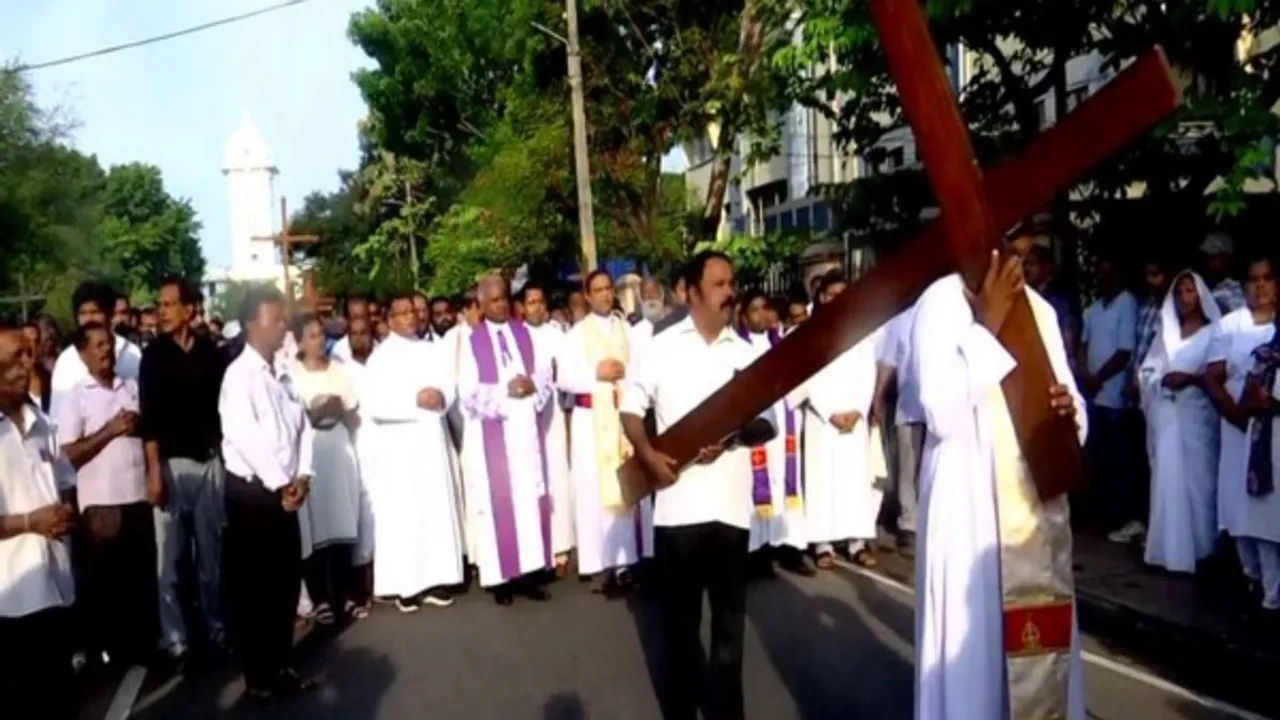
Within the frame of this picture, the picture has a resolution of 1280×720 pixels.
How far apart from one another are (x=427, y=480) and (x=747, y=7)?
574 inches

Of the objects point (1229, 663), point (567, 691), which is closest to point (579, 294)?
point (567, 691)

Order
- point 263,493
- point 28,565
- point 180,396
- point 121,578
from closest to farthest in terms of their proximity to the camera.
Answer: point 28,565
point 263,493
point 121,578
point 180,396

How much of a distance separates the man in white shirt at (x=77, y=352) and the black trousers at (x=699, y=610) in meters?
3.77

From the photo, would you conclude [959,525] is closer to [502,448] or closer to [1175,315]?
[1175,315]

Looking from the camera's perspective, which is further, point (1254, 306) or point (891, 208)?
point (891, 208)

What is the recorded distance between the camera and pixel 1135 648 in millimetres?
8359

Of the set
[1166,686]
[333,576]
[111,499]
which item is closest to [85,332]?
[111,499]

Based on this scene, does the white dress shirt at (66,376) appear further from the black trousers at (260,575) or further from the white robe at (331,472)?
the white robe at (331,472)

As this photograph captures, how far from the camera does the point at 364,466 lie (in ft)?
34.4

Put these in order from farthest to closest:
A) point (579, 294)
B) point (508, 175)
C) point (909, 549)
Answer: point (508, 175) < point (579, 294) < point (909, 549)

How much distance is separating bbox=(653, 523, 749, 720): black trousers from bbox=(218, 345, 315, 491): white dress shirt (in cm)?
216

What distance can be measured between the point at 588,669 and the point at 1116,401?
5005 millimetres

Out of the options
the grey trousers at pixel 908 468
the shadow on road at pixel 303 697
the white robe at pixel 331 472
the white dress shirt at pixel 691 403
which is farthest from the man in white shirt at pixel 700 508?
the grey trousers at pixel 908 468

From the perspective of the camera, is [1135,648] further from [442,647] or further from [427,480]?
[427,480]
